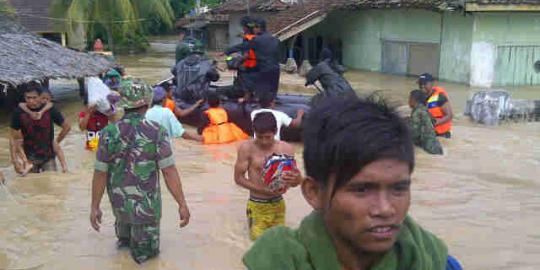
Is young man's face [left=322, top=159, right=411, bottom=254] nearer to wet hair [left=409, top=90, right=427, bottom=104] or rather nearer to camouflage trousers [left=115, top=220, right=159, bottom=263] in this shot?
camouflage trousers [left=115, top=220, right=159, bottom=263]

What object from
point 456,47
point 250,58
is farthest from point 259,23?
point 456,47

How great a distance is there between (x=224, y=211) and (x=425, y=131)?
379 cm

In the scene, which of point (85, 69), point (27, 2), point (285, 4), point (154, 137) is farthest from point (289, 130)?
point (27, 2)

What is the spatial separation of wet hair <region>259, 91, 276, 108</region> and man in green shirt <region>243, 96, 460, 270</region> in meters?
8.40

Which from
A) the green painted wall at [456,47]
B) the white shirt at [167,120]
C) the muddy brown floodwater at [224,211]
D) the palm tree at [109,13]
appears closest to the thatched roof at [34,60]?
the muddy brown floodwater at [224,211]

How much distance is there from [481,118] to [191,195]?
719 cm

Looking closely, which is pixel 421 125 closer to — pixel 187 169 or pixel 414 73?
pixel 187 169

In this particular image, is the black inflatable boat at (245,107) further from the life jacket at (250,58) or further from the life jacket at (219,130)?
the life jacket at (250,58)

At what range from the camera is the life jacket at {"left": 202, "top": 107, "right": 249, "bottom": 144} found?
385 inches

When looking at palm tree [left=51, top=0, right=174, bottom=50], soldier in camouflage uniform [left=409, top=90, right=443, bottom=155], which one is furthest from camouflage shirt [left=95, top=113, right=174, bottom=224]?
palm tree [left=51, top=0, right=174, bottom=50]

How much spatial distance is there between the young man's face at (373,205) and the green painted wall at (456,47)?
17679 millimetres

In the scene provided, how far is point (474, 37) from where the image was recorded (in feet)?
59.0

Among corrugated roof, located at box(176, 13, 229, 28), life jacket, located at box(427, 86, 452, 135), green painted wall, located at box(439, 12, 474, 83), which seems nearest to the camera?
life jacket, located at box(427, 86, 452, 135)

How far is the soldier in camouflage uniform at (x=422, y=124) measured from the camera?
885 cm
